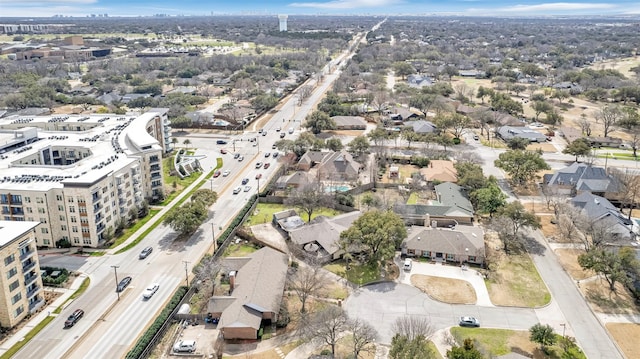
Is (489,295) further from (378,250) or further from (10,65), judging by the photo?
(10,65)

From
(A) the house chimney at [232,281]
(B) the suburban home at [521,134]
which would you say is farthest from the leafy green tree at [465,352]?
(B) the suburban home at [521,134]

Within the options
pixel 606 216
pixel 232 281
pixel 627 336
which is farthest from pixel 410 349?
pixel 606 216

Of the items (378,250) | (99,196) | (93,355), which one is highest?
(99,196)

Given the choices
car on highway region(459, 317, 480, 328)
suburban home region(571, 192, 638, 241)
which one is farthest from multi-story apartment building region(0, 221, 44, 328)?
suburban home region(571, 192, 638, 241)

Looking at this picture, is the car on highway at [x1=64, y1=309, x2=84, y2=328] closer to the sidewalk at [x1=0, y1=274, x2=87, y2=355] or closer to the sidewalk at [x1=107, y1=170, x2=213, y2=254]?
the sidewalk at [x1=0, y1=274, x2=87, y2=355]

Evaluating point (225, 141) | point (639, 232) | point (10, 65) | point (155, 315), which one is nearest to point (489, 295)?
point (639, 232)

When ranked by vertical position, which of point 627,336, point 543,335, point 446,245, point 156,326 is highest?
point 446,245

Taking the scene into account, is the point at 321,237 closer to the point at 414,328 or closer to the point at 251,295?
the point at 251,295
